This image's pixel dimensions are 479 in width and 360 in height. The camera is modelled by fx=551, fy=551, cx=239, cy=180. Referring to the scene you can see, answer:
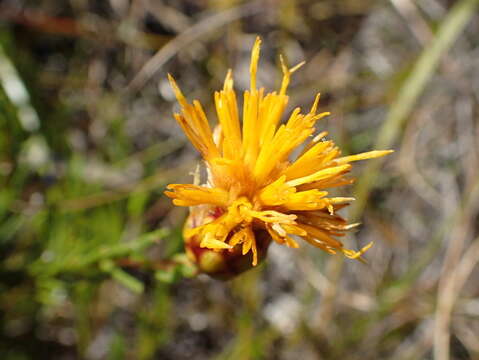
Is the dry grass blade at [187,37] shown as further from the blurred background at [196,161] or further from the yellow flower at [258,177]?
the yellow flower at [258,177]

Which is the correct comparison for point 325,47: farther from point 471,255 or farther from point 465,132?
point 471,255

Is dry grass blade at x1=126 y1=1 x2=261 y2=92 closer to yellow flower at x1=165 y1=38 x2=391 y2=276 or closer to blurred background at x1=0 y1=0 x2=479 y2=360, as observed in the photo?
blurred background at x1=0 y1=0 x2=479 y2=360

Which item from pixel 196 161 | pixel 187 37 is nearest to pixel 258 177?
pixel 196 161

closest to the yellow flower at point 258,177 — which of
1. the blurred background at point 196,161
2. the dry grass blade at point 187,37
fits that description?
the blurred background at point 196,161

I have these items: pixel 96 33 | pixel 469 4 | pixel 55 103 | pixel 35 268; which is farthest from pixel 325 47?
pixel 35 268

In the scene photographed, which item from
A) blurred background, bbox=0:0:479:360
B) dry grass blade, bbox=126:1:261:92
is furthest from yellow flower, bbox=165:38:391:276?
dry grass blade, bbox=126:1:261:92

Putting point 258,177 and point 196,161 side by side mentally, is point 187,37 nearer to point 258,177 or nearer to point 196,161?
point 196,161
